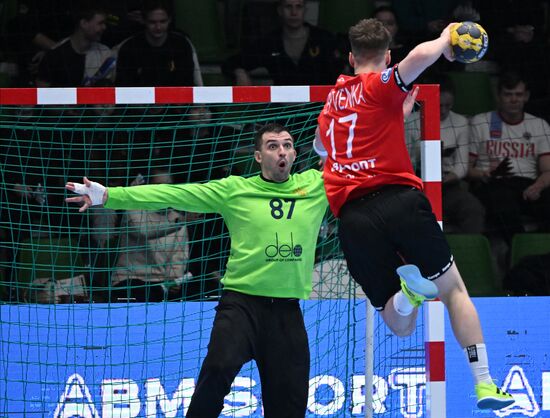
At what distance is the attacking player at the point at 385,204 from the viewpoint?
19.9 feet

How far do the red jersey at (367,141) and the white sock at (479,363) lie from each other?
0.90 m

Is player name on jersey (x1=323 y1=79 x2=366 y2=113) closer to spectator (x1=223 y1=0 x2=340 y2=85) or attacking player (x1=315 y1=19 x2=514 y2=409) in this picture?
attacking player (x1=315 y1=19 x2=514 y2=409)

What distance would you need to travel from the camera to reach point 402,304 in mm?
6230

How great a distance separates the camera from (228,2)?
12180mm

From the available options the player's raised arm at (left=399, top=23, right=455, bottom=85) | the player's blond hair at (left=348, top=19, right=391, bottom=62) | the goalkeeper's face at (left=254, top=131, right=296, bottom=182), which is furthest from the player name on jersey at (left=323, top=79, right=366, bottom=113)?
the goalkeeper's face at (left=254, top=131, right=296, bottom=182)

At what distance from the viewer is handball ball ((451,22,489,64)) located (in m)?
5.88

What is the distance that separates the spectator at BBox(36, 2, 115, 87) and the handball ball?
5.30m

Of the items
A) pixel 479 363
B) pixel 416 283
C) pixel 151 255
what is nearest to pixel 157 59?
pixel 151 255

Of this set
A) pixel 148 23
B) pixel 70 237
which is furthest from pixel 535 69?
pixel 70 237

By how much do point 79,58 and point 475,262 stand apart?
13.3 feet

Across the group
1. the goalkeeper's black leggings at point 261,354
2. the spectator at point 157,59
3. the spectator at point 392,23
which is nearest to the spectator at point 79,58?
the spectator at point 157,59

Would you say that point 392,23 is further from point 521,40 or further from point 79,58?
point 79,58

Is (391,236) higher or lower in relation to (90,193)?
lower

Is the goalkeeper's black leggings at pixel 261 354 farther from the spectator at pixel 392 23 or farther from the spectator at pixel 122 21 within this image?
the spectator at pixel 122 21
